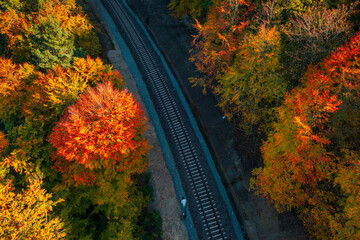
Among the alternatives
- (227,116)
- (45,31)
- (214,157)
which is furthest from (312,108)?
(45,31)

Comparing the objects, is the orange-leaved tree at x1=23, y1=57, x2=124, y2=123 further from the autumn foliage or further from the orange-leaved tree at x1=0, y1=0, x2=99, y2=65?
the orange-leaved tree at x1=0, y1=0, x2=99, y2=65

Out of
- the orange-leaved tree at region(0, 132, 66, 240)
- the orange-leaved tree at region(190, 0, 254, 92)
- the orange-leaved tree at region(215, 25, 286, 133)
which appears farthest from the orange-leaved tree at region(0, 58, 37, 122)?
the orange-leaved tree at region(215, 25, 286, 133)

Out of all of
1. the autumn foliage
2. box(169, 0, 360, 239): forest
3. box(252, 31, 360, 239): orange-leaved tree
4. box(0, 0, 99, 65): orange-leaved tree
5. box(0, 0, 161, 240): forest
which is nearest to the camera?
box(252, 31, 360, 239): orange-leaved tree

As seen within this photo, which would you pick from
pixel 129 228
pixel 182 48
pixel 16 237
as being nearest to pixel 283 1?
pixel 182 48

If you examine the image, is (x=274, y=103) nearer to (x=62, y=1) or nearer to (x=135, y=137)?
(x=135, y=137)

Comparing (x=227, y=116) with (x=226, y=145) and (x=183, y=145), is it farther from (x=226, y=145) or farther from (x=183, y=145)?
(x=183, y=145)

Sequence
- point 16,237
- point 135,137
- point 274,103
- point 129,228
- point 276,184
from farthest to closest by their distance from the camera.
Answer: point 274,103 → point 135,137 → point 129,228 → point 276,184 → point 16,237

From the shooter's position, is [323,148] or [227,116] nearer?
[323,148]
